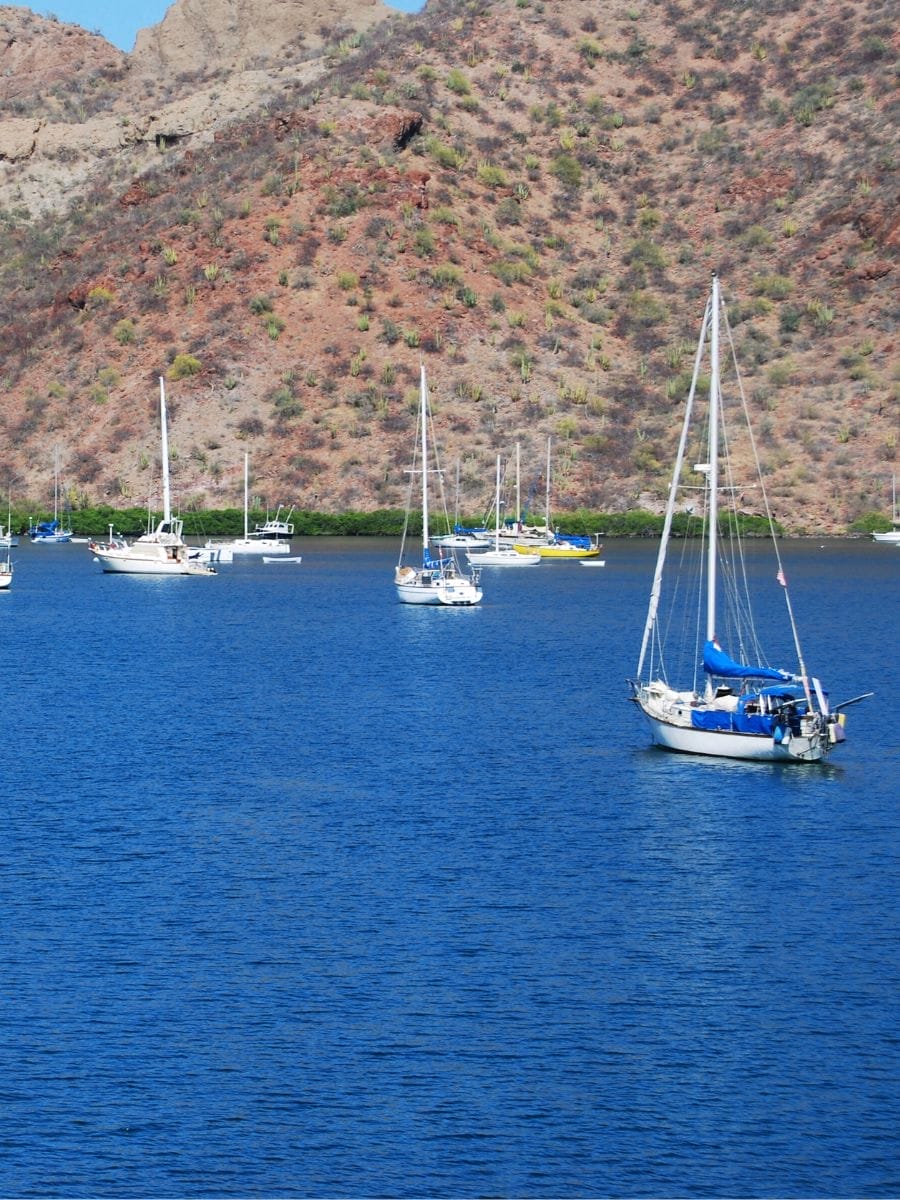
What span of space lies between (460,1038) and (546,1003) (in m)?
1.66

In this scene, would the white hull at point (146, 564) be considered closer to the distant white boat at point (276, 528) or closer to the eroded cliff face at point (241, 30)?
the distant white boat at point (276, 528)

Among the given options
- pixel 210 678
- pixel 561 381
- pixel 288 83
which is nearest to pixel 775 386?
pixel 561 381

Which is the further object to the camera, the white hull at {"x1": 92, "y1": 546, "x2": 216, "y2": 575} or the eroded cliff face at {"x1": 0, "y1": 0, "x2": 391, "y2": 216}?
the eroded cliff face at {"x1": 0, "y1": 0, "x2": 391, "y2": 216}

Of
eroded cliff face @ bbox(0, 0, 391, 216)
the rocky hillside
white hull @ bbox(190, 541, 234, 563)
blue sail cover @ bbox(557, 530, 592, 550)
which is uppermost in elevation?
eroded cliff face @ bbox(0, 0, 391, 216)

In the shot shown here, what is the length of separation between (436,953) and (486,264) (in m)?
109

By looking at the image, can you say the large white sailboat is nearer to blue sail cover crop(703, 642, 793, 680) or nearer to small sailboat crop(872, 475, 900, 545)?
small sailboat crop(872, 475, 900, 545)

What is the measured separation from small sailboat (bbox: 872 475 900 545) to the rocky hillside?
5.08 ft

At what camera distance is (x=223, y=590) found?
87.4 meters

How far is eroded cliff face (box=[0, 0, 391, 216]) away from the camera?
161m

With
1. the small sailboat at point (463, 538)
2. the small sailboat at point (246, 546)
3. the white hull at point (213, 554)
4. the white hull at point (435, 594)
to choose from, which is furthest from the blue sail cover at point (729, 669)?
the small sailboat at point (463, 538)

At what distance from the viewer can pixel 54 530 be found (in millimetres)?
121750

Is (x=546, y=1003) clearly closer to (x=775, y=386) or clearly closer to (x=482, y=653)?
(x=482, y=653)

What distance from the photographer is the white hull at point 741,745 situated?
3988cm

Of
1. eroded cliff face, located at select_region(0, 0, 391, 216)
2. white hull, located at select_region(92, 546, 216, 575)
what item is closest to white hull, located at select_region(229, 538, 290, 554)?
white hull, located at select_region(92, 546, 216, 575)
